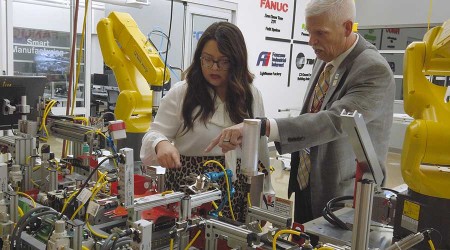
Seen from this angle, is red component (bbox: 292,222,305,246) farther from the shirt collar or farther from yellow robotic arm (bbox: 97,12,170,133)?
yellow robotic arm (bbox: 97,12,170,133)

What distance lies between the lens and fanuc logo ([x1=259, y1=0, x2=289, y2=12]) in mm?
6445

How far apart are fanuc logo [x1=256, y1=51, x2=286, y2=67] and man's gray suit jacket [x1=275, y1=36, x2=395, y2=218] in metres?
4.90

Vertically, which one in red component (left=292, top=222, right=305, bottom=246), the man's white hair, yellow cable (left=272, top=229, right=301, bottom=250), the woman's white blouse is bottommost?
red component (left=292, top=222, right=305, bottom=246)

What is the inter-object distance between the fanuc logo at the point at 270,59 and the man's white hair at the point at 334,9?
4919 millimetres

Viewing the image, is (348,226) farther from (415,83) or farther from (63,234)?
(63,234)

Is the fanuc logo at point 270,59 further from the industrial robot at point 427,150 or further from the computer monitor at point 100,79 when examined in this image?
the industrial robot at point 427,150

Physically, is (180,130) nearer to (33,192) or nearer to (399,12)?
(33,192)

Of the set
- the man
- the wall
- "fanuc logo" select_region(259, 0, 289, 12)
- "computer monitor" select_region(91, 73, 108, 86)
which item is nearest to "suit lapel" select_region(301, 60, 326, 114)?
the man

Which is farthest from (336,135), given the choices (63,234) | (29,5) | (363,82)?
(29,5)

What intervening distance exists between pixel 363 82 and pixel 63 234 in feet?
3.67

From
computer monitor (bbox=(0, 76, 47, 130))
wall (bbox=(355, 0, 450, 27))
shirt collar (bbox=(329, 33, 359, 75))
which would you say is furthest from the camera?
wall (bbox=(355, 0, 450, 27))

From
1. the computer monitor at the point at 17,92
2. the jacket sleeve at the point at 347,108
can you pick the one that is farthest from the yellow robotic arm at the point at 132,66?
the jacket sleeve at the point at 347,108

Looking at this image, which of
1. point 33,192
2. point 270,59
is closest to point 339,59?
point 33,192

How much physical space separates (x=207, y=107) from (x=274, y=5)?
5.27 meters
